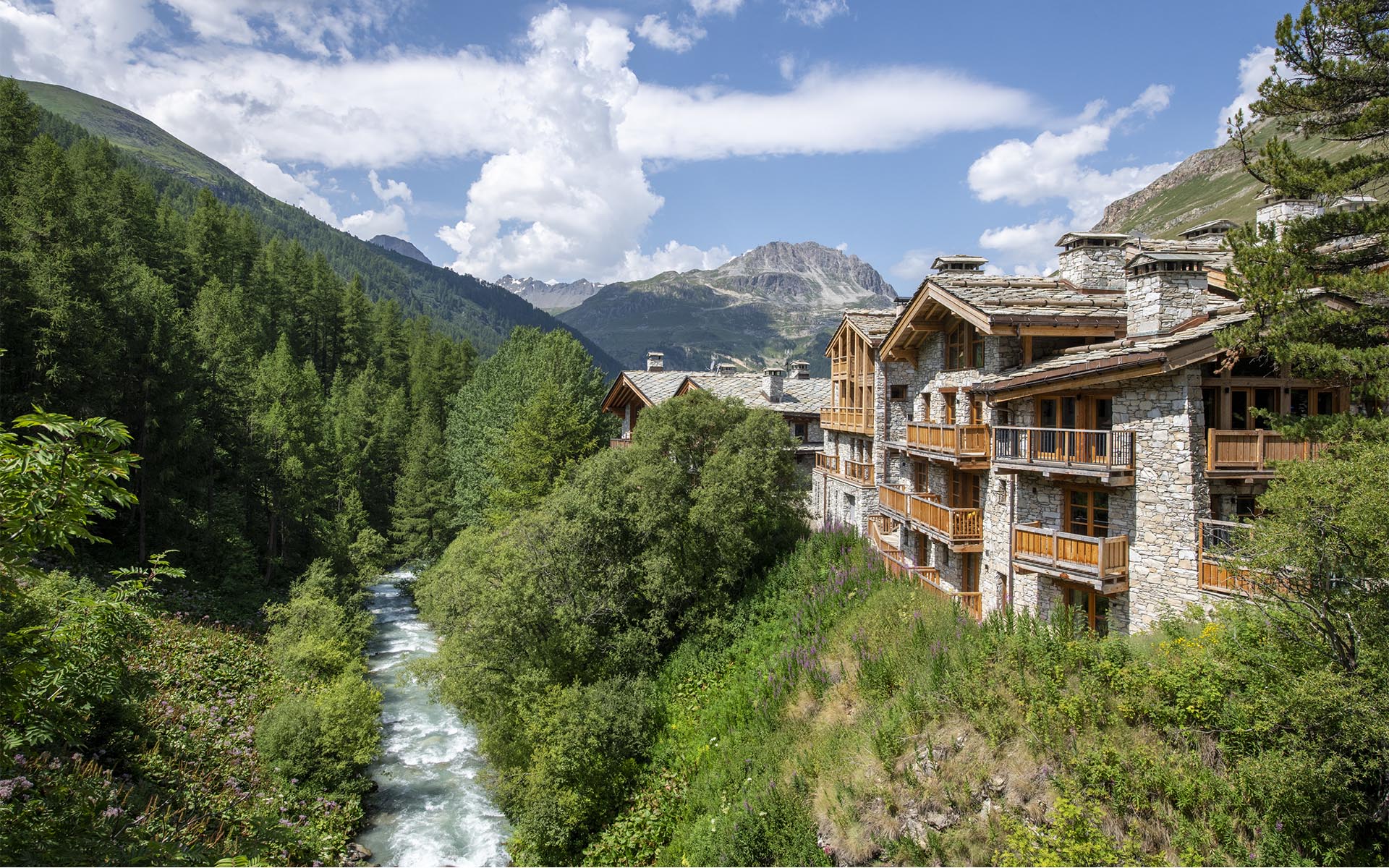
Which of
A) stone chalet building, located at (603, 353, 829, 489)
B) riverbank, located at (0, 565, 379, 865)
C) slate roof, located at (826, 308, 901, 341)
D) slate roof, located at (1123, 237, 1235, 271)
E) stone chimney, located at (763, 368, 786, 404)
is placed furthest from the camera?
stone chimney, located at (763, 368, 786, 404)

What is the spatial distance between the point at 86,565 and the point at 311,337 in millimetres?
55009

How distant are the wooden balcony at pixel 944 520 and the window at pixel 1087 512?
3258 millimetres

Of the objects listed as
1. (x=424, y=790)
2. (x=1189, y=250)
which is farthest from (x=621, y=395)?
(x=1189, y=250)

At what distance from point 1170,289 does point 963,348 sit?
6900 mm

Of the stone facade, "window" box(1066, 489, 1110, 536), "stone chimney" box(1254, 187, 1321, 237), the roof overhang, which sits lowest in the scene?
"window" box(1066, 489, 1110, 536)

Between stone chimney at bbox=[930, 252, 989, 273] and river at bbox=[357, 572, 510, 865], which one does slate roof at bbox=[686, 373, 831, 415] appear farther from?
river at bbox=[357, 572, 510, 865]

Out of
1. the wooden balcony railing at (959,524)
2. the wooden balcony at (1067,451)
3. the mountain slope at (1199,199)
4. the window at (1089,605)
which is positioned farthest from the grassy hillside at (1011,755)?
the mountain slope at (1199,199)

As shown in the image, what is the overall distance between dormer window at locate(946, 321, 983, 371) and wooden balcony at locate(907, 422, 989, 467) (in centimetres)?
261

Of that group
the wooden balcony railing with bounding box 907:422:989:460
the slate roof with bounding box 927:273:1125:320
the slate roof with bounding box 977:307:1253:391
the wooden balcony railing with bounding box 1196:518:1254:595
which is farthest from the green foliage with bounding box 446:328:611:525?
the wooden balcony railing with bounding box 1196:518:1254:595

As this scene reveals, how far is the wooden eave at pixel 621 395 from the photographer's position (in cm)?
4088

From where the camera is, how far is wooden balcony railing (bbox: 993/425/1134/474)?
15953 mm

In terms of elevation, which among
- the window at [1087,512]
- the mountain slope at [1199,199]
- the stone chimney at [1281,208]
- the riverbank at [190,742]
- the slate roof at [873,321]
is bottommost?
the riverbank at [190,742]

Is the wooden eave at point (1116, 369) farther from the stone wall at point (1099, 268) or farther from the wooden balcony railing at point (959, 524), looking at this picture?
the stone wall at point (1099, 268)

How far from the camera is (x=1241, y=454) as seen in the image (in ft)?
48.4
